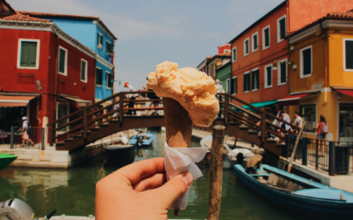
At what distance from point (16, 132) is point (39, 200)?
19.9ft

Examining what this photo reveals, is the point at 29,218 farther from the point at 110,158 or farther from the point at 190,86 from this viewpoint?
the point at 110,158

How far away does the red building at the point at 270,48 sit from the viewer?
14.3 metres

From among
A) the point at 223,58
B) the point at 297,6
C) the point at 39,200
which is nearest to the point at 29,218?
the point at 39,200

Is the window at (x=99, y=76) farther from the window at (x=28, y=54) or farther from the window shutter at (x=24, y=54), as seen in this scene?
the window shutter at (x=24, y=54)

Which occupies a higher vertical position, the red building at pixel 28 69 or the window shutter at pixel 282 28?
the window shutter at pixel 282 28

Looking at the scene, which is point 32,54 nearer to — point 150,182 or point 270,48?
point 150,182

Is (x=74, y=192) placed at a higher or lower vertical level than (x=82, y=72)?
lower

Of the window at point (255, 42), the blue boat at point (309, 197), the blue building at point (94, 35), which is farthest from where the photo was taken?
the window at point (255, 42)

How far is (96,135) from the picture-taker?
10.0 meters

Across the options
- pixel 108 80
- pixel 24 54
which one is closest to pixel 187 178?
pixel 24 54

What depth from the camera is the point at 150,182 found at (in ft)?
5.65

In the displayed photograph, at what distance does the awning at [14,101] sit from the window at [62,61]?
2800mm

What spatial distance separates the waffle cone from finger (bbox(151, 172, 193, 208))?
0.25 meters

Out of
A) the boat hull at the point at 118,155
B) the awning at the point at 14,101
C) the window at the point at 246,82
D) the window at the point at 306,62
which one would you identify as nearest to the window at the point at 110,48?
the awning at the point at 14,101
